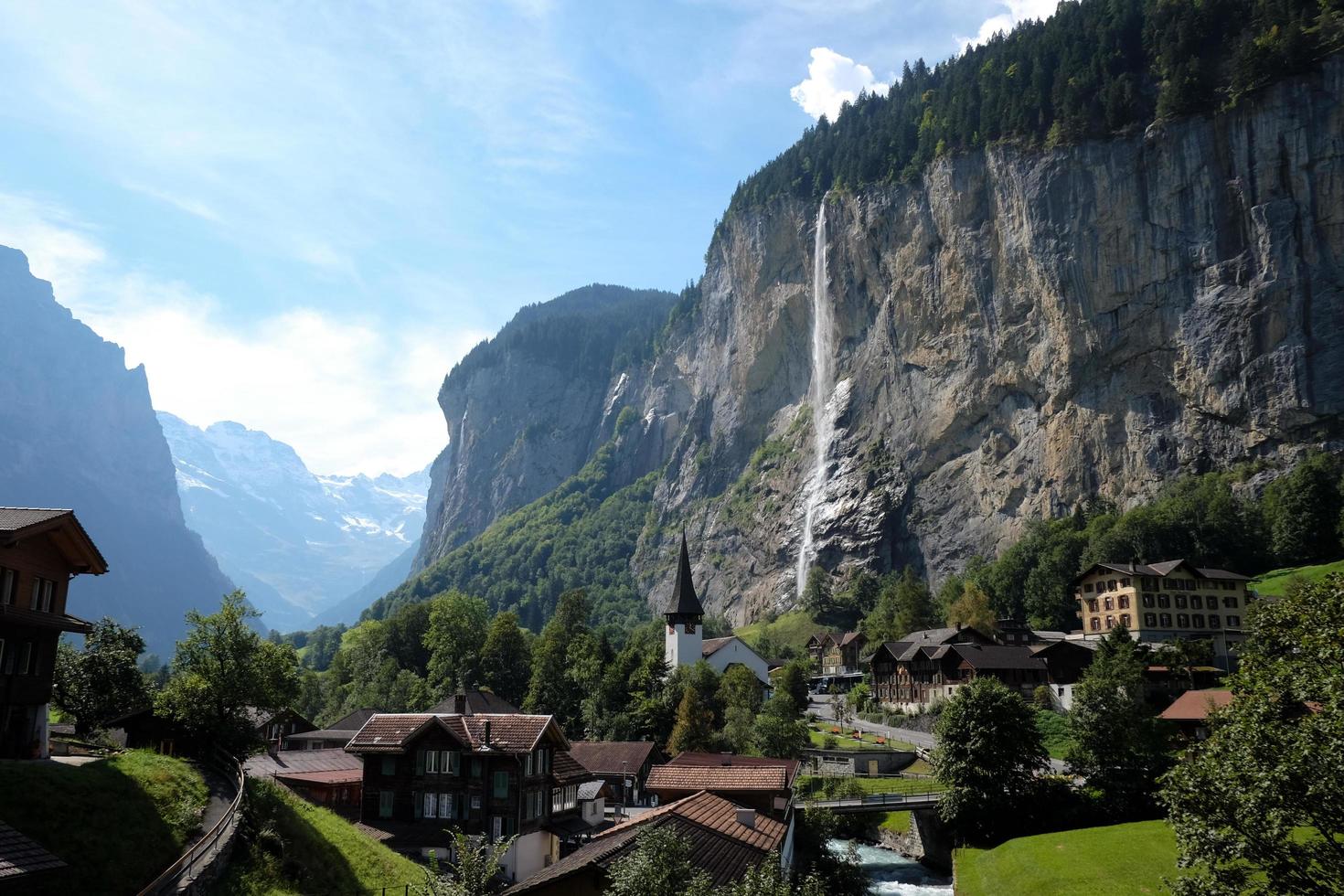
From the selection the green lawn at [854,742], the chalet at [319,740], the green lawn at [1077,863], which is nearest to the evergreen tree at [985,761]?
the green lawn at [1077,863]

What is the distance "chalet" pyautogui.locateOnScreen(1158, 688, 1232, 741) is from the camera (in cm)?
5944

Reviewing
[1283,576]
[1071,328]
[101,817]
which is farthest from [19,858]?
[1071,328]

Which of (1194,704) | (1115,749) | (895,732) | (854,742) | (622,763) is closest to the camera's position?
(1115,749)

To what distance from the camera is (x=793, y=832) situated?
48.1 meters

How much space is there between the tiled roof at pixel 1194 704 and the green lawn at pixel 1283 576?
1313 inches

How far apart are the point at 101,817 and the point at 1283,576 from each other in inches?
4139

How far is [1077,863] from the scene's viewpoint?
45.4 meters

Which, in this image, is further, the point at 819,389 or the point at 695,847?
the point at 819,389

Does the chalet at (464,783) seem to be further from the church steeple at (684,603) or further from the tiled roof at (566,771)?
the church steeple at (684,603)

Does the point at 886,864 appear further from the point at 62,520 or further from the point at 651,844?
the point at 62,520

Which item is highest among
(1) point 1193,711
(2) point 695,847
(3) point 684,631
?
(3) point 684,631

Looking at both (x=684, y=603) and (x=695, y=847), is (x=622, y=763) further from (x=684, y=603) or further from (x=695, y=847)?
(x=695, y=847)

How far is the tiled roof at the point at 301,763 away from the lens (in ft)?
175

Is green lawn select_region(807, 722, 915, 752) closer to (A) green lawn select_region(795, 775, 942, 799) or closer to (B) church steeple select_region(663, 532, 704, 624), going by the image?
(A) green lawn select_region(795, 775, 942, 799)
